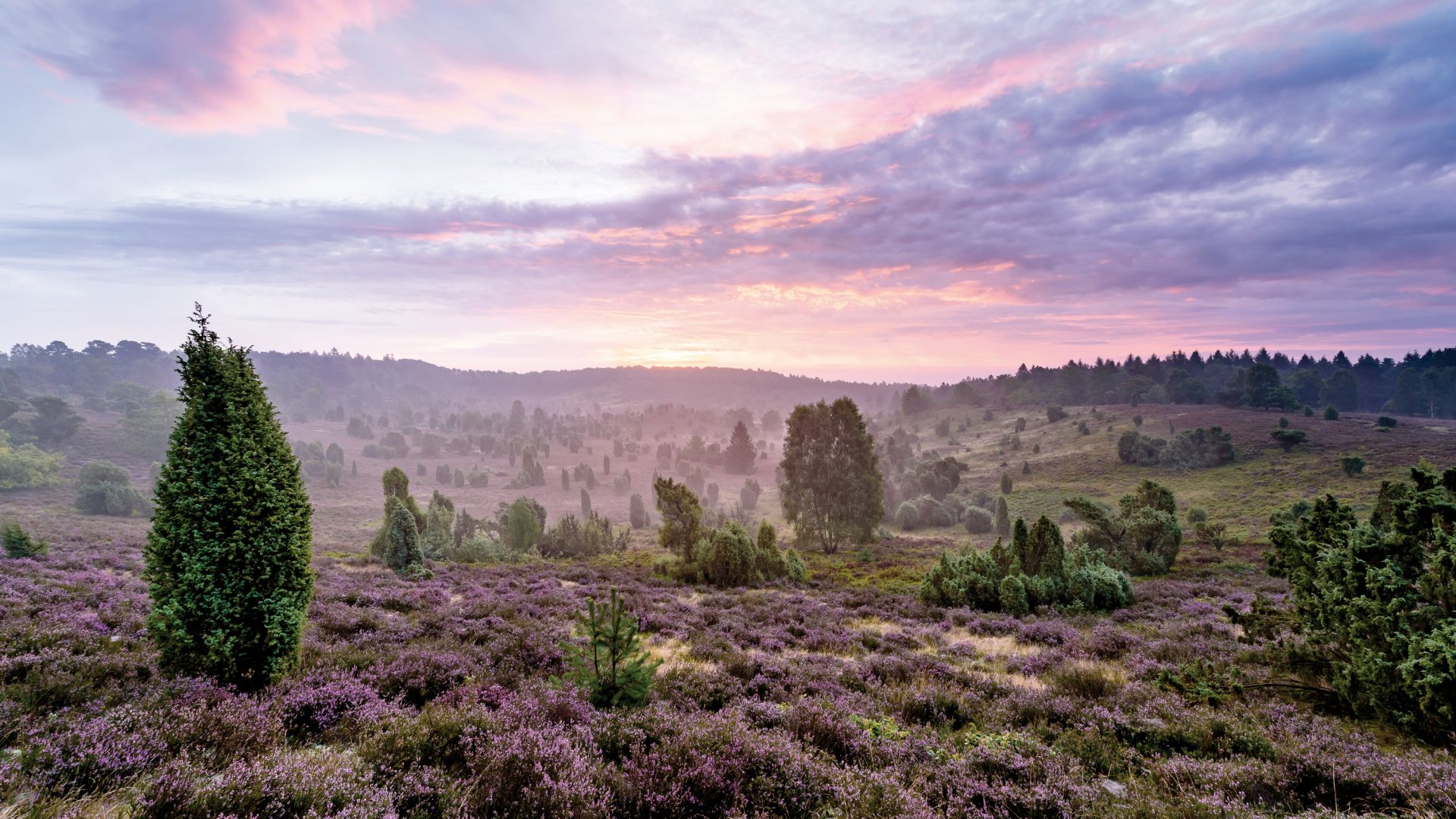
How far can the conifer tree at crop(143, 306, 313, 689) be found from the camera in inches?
275

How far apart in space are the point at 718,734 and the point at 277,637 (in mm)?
6615

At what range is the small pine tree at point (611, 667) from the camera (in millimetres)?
7422

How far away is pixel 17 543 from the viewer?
62.0 ft

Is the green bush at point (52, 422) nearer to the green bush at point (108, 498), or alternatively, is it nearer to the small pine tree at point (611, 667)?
the green bush at point (108, 498)

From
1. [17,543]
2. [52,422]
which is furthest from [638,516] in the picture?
[52,422]

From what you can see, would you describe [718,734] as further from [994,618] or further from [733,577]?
[733,577]

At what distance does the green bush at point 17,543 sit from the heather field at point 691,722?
11.6 ft

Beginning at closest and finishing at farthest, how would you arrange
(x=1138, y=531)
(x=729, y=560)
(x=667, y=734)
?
(x=667, y=734)
(x=729, y=560)
(x=1138, y=531)

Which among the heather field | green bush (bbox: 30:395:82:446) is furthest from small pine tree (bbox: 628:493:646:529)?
green bush (bbox: 30:395:82:446)

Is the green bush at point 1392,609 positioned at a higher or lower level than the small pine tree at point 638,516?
higher

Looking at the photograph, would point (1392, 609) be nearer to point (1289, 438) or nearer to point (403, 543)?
point (403, 543)

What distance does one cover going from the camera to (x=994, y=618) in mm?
16656

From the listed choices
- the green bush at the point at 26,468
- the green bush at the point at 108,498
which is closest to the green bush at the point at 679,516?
the green bush at the point at 108,498

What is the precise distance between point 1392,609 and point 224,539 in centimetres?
1683
